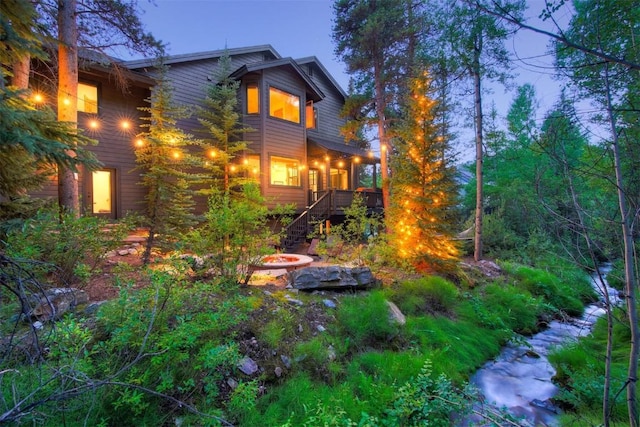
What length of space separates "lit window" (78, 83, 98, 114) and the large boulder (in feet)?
26.1

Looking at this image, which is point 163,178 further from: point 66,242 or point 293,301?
point 293,301

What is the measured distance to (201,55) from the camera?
1089cm

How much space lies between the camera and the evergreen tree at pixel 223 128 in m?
9.91

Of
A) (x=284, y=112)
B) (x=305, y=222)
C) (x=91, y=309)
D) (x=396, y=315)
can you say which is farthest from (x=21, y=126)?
(x=284, y=112)

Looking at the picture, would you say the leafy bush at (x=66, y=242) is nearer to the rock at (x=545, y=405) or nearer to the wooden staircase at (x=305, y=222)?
the wooden staircase at (x=305, y=222)

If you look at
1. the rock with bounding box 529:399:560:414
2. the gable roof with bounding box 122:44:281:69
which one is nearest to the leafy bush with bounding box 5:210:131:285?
the rock with bounding box 529:399:560:414

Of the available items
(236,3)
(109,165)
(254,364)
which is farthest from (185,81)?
(254,364)

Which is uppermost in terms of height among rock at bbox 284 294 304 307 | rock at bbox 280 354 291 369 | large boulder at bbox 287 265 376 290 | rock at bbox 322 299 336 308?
large boulder at bbox 287 265 376 290

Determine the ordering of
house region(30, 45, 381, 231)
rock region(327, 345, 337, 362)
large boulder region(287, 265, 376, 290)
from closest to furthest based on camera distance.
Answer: rock region(327, 345, 337, 362), large boulder region(287, 265, 376, 290), house region(30, 45, 381, 231)

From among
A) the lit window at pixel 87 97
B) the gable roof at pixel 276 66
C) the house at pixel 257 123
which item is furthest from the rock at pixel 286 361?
the gable roof at pixel 276 66

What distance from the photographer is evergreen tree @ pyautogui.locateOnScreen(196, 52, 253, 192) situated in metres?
9.91

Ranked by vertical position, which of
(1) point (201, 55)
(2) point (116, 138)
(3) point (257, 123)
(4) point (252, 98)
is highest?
(1) point (201, 55)

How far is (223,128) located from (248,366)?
9285 millimetres

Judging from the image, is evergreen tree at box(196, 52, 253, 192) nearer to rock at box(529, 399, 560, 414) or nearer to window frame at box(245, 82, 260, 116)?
window frame at box(245, 82, 260, 116)
